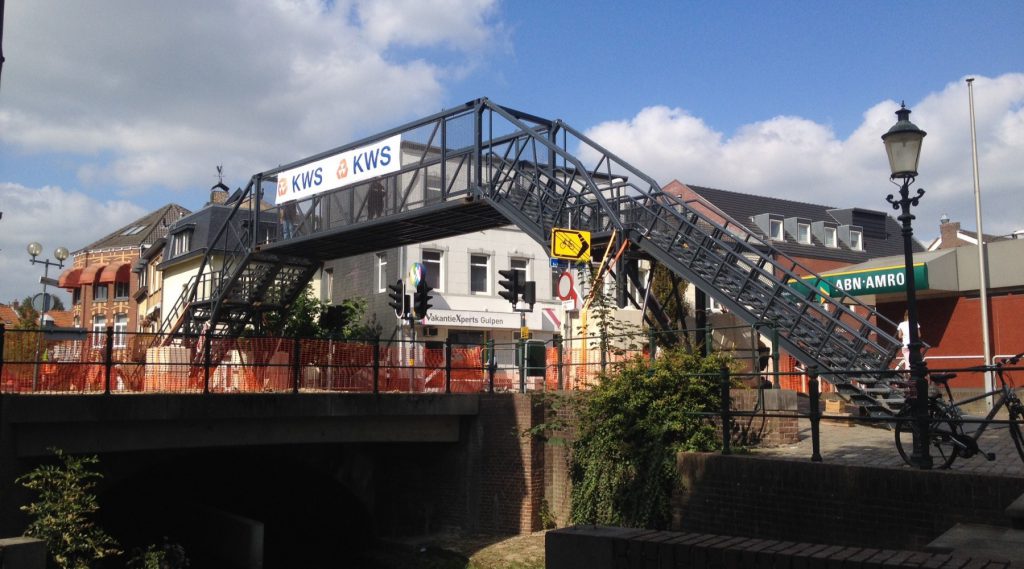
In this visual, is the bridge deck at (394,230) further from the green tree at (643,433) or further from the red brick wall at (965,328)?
the red brick wall at (965,328)

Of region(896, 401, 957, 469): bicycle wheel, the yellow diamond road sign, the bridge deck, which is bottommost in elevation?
region(896, 401, 957, 469): bicycle wheel

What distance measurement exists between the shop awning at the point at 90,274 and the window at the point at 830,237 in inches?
1881

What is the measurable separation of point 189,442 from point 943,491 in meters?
12.1

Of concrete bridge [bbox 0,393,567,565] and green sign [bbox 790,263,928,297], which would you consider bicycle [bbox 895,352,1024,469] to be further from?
green sign [bbox 790,263,928,297]

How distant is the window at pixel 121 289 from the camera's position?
6538 centimetres

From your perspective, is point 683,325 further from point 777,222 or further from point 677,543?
point 777,222

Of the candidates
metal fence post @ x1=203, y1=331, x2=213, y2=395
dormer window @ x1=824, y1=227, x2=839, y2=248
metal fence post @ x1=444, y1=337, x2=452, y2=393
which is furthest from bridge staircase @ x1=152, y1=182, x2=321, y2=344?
dormer window @ x1=824, y1=227, x2=839, y2=248

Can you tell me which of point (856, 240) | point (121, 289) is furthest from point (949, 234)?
point (121, 289)

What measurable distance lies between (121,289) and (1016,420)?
64673 mm

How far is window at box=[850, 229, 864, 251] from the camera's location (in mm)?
59031

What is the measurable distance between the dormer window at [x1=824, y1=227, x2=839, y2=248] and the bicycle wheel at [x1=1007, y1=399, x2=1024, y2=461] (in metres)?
50.1

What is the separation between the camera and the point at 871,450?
12.9 m

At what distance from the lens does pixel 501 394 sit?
19.6 metres

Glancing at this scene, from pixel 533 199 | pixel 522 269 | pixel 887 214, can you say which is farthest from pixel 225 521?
pixel 887 214
